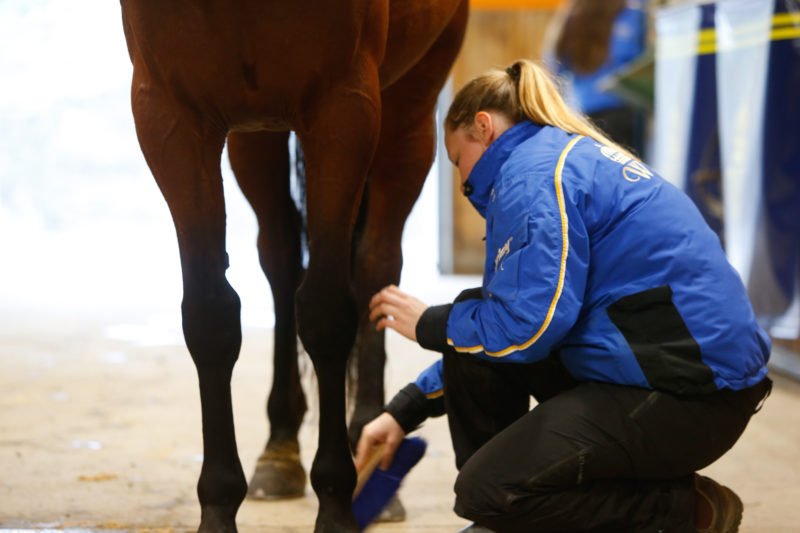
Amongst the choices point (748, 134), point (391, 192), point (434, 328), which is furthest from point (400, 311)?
point (748, 134)

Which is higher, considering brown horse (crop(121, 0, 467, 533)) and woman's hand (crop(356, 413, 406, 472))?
brown horse (crop(121, 0, 467, 533))

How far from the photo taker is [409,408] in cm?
177

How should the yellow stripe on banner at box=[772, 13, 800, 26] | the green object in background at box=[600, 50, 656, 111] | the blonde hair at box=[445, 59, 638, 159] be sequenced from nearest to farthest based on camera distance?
the blonde hair at box=[445, 59, 638, 159] → the yellow stripe on banner at box=[772, 13, 800, 26] → the green object in background at box=[600, 50, 656, 111]

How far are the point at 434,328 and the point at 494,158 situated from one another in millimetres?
310

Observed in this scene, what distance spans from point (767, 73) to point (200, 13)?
2.50 m

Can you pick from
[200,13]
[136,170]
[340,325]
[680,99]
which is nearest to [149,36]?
[200,13]

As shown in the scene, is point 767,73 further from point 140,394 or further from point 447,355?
point 140,394

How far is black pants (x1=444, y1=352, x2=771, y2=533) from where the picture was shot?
1.51 metres

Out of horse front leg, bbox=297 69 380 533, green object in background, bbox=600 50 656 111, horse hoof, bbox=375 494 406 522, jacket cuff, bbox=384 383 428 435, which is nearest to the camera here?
horse front leg, bbox=297 69 380 533

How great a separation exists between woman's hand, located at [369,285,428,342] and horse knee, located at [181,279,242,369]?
0.25 metres

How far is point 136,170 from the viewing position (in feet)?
25.0

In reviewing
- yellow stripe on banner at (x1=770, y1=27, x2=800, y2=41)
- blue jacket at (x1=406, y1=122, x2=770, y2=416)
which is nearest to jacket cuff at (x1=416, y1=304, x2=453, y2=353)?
blue jacket at (x1=406, y1=122, x2=770, y2=416)

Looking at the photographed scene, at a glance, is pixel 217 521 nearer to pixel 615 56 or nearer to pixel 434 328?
pixel 434 328

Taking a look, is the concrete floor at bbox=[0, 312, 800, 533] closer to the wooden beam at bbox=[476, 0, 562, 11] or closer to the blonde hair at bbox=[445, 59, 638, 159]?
the blonde hair at bbox=[445, 59, 638, 159]
